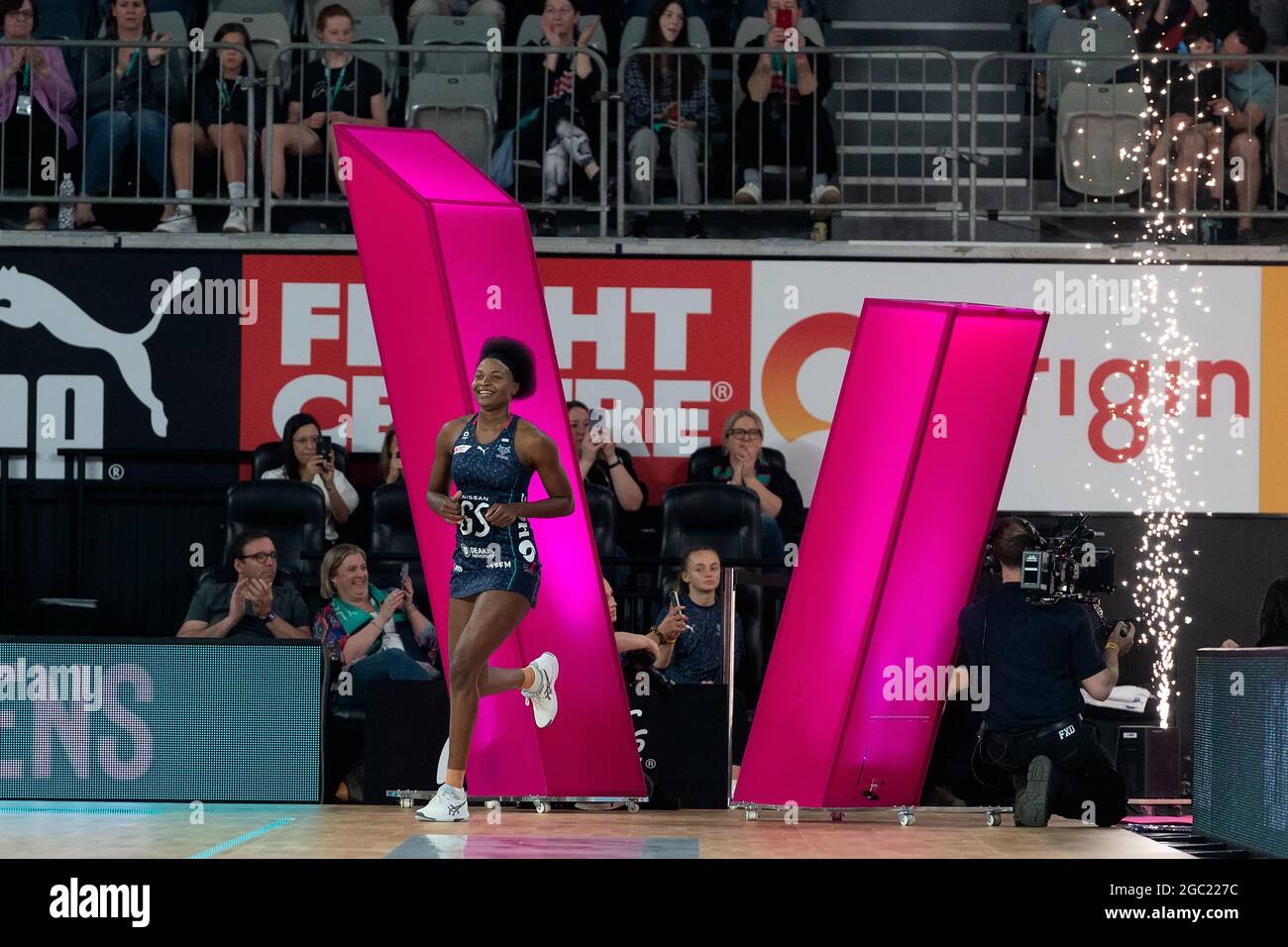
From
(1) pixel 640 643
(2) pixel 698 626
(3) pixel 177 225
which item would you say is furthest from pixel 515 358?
(3) pixel 177 225

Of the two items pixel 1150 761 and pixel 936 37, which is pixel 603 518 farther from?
pixel 936 37

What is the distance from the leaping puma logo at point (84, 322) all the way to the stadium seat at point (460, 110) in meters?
1.75

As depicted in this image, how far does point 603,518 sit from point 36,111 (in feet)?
14.6

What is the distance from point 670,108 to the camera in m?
11.7

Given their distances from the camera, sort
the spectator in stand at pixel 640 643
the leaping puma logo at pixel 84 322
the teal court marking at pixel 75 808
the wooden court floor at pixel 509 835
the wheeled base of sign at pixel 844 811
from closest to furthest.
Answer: the wooden court floor at pixel 509 835 → the teal court marking at pixel 75 808 → the wheeled base of sign at pixel 844 811 → the spectator in stand at pixel 640 643 → the leaping puma logo at pixel 84 322

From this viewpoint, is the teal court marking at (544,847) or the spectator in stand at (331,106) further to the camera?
the spectator in stand at (331,106)

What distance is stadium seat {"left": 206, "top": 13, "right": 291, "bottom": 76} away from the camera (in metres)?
12.2

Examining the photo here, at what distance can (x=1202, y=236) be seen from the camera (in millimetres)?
11516

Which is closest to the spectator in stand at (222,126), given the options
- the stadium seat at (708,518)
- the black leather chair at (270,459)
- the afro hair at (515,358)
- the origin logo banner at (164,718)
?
the black leather chair at (270,459)

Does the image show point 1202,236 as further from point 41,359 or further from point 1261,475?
point 41,359

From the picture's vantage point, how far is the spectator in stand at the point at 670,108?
11.6 metres

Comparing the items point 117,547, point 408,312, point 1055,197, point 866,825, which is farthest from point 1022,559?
point 117,547

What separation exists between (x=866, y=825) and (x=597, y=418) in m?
4.02

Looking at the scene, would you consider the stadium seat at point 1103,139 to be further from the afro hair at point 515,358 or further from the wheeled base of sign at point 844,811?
the afro hair at point 515,358
